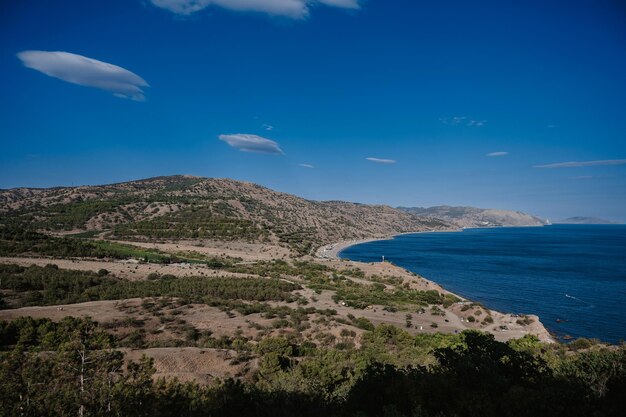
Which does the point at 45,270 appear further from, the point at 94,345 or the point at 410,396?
the point at 410,396

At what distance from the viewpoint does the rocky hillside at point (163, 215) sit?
317 ft

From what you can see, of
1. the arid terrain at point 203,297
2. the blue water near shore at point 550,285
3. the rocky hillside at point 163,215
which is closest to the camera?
the arid terrain at point 203,297

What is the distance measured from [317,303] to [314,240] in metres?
99.6

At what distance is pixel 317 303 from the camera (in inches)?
1742

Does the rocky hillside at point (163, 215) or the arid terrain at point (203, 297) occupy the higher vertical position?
the rocky hillside at point (163, 215)

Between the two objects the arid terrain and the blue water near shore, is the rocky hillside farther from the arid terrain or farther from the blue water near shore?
the blue water near shore

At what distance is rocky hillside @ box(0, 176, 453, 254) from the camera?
96562mm

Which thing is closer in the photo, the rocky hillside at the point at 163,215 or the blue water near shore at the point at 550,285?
the blue water near shore at the point at 550,285

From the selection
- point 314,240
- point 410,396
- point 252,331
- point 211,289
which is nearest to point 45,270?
point 211,289

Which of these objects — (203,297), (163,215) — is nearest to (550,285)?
(203,297)

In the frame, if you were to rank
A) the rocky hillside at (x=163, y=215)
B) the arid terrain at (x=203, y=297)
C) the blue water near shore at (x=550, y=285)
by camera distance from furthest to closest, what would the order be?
the rocky hillside at (x=163, y=215)
the blue water near shore at (x=550, y=285)
the arid terrain at (x=203, y=297)

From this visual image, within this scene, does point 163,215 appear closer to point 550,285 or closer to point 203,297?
point 203,297

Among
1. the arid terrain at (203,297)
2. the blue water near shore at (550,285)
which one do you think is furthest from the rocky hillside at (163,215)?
the blue water near shore at (550,285)

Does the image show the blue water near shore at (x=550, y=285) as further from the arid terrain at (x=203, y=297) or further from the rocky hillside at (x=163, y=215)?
the rocky hillside at (x=163, y=215)
